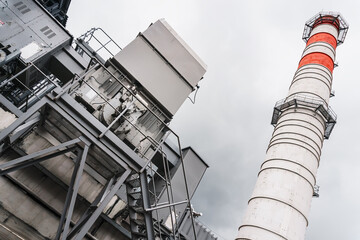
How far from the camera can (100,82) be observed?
A: 6.09m

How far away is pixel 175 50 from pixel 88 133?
200 inches

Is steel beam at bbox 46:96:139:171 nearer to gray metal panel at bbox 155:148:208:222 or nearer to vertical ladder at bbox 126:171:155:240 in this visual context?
vertical ladder at bbox 126:171:155:240

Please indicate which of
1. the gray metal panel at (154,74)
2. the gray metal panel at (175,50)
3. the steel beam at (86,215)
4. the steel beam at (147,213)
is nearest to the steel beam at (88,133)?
the steel beam at (147,213)

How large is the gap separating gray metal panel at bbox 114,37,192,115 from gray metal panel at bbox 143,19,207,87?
0.96 ft

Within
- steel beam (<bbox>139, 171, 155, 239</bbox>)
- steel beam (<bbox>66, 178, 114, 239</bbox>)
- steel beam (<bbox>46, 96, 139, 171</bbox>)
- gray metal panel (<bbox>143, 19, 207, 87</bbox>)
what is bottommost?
steel beam (<bbox>66, 178, 114, 239</bbox>)

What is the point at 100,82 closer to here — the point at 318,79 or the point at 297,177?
the point at 297,177

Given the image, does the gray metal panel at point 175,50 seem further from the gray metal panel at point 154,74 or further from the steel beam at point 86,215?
the steel beam at point 86,215

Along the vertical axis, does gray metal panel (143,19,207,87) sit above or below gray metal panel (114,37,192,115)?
above

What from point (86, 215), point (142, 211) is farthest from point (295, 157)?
point (86, 215)

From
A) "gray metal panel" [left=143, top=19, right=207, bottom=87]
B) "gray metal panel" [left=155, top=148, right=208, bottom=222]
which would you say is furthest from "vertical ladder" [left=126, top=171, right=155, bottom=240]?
"gray metal panel" [left=143, top=19, right=207, bottom=87]

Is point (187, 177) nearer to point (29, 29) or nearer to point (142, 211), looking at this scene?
point (142, 211)

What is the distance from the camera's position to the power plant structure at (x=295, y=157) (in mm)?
9461

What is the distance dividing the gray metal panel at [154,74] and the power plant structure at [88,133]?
4 cm

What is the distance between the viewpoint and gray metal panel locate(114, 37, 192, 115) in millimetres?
6961
